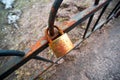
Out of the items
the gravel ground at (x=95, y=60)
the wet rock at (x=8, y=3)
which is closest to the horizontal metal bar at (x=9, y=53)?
the gravel ground at (x=95, y=60)

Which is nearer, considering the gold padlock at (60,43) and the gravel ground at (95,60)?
the gold padlock at (60,43)

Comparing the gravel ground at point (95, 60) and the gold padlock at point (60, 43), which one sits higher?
the gold padlock at point (60, 43)

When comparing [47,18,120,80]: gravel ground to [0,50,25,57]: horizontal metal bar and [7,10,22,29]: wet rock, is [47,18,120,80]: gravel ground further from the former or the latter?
[7,10,22,29]: wet rock

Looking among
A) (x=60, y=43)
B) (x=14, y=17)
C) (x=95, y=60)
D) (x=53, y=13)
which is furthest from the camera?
(x=14, y=17)

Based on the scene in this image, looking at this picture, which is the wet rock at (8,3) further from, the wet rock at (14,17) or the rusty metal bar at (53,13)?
the rusty metal bar at (53,13)

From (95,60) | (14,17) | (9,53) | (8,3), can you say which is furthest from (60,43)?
(8,3)

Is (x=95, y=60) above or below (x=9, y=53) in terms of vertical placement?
below

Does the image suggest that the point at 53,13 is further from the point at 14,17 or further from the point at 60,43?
the point at 14,17

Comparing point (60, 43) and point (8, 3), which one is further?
point (8, 3)

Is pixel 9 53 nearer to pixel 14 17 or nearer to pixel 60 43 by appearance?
pixel 60 43

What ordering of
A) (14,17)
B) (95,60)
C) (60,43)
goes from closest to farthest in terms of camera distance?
1. (60,43)
2. (95,60)
3. (14,17)

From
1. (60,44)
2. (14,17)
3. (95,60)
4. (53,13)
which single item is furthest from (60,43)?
(14,17)

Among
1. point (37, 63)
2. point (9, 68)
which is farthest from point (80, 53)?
point (9, 68)

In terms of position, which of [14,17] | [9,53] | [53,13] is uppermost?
[53,13]
